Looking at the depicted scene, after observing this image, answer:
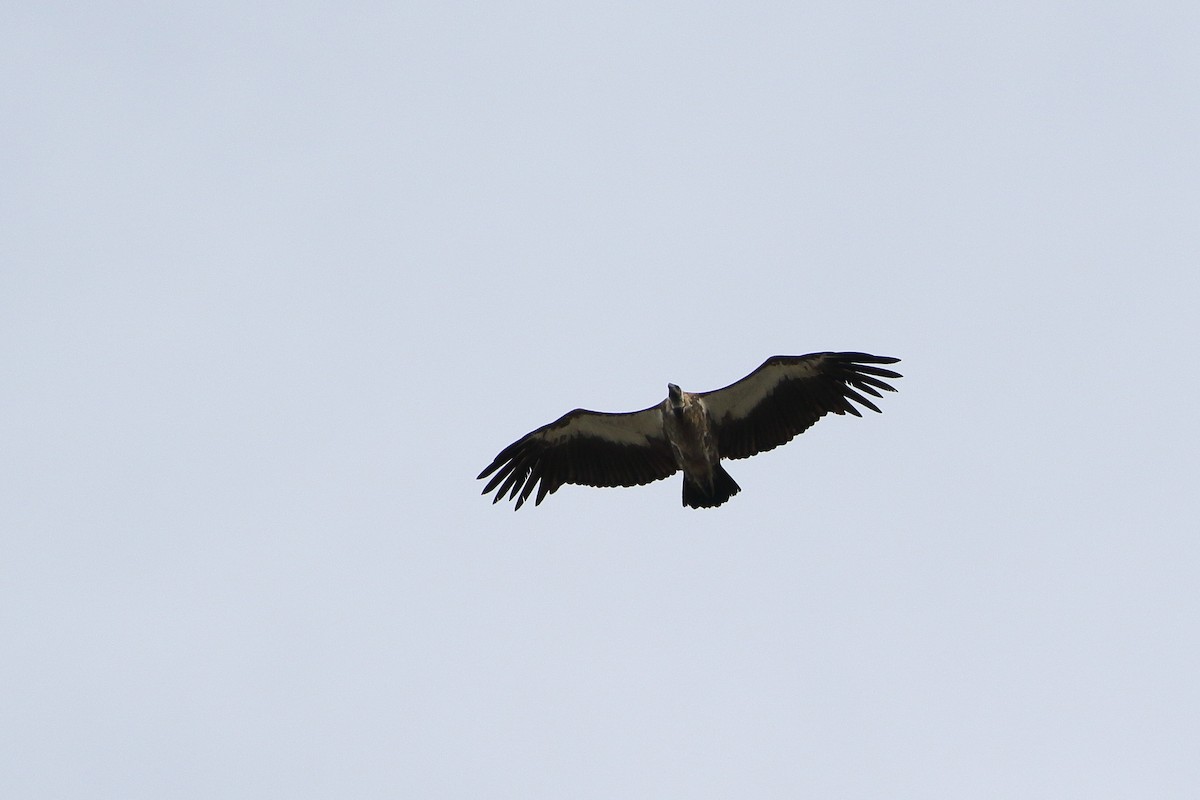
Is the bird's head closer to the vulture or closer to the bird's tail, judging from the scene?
the vulture

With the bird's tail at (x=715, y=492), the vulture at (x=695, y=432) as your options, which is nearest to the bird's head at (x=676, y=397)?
the vulture at (x=695, y=432)

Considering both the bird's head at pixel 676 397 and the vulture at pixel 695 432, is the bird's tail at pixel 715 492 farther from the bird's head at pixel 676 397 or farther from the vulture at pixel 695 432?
the bird's head at pixel 676 397

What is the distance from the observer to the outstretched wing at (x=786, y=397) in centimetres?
2078

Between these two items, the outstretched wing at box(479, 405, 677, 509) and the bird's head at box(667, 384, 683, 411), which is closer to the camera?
the bird's head at box(667, 384, 683, 411)

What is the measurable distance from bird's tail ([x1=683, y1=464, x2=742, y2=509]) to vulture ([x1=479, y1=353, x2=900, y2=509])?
0.5 inches

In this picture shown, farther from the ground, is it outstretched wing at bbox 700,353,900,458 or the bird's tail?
outstretched wing at bbox 700,353,900,458

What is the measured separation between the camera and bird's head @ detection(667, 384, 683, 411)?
67.7 feet

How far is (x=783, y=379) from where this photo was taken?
2106 centimetres

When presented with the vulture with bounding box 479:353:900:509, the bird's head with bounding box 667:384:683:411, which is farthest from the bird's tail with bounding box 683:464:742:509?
the bird's head with bounding box 667:384:683:411

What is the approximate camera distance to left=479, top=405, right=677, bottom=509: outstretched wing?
21531 mm

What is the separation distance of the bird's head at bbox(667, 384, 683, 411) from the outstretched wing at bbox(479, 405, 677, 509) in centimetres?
78

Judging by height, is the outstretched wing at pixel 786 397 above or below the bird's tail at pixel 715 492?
above

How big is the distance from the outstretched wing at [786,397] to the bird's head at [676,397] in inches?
21.2

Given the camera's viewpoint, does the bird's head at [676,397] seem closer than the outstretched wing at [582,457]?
Yes
